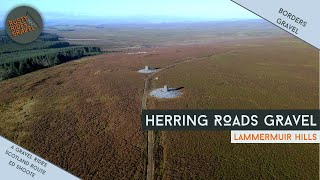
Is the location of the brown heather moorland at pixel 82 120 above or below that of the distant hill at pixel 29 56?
below

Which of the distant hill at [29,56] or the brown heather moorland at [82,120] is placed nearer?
the brown heather moorland at [82,120]

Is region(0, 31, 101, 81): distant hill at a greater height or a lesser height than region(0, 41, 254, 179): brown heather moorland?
greater

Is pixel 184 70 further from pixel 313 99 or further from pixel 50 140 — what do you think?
pixel 50 140

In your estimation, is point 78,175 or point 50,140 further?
point 50,140

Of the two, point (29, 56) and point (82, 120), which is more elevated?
point (29, 56)

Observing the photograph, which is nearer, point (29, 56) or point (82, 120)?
point (82, 120)

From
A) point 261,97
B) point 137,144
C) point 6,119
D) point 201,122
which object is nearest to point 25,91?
point 6,119

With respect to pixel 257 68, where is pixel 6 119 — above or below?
below

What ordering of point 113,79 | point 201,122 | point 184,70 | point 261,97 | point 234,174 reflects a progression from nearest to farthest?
point 234,174
point 201,122
point 261,97
point 113,79
point 184,70

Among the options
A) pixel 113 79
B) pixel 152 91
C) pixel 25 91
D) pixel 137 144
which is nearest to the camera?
pixel 137 144

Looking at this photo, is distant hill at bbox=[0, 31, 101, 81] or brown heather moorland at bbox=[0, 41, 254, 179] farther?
distant hill at bbox=[0, 31, 101, 81]
